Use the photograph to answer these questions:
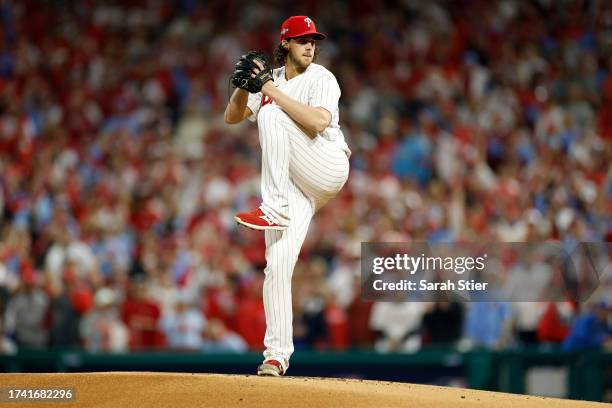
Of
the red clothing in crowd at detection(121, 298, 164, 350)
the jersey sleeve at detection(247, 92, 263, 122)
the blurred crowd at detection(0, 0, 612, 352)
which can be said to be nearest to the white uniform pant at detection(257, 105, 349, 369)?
the jersey sleeve at detection(247, 92, 263, 122)

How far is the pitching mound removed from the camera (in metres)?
5.21

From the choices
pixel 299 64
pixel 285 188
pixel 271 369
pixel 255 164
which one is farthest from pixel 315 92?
pixel 255 164

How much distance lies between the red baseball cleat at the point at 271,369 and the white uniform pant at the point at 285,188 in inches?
1.2

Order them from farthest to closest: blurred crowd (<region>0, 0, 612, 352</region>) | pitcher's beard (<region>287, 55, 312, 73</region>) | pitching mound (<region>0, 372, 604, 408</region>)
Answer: blurred crowd (<region>0, 0, 612, 352</region>)
pitcher's beard (<region>287, 55, 312, 73</region>)
pitching mound (<region>0, 372, 604, 408</region>)

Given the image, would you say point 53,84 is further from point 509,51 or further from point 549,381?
point 549,381

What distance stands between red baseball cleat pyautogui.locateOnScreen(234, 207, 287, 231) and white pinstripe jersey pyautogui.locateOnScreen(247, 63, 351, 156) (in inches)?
21.8

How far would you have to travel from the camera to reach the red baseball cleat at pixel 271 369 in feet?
19.1

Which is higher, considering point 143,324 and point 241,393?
point 143,324

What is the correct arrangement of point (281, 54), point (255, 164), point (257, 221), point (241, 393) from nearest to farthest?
point (241, 393) < point (257, 221) < point (281, 54) < point (255, 164)

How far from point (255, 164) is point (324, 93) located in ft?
22.8

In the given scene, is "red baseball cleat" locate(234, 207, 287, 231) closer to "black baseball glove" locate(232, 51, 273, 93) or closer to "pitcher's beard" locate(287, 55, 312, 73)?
"black baseball glove" locate(232, 51, 273, 93)

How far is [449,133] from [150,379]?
7.35 meters

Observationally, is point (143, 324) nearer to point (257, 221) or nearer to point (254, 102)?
point (254, 102)

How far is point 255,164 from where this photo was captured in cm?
1270
